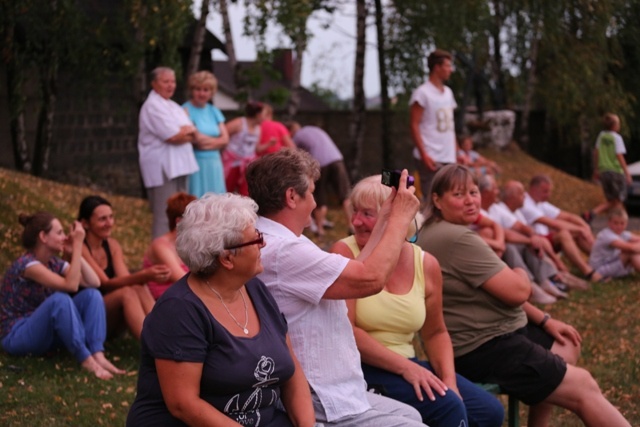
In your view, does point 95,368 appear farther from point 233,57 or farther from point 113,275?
point 233,57

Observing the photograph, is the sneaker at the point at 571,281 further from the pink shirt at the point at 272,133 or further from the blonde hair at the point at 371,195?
the blonde hair at the point at 371,195

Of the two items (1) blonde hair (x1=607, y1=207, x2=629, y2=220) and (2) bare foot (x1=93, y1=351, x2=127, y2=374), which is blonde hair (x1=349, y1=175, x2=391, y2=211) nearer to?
(2) bare foot (x1=93, y1=351, x2=127, y2=374)

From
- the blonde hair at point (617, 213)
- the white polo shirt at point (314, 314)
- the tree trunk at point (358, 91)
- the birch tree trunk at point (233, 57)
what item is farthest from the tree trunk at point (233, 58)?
the white polo shirt at point (314, 314)

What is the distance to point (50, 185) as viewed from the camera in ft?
45.1

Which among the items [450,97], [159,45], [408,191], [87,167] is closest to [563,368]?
[408,191]

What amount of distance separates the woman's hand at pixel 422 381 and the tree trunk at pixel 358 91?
13625mm

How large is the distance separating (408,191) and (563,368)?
153 centimetres

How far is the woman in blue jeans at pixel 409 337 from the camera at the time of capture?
4.87 metres

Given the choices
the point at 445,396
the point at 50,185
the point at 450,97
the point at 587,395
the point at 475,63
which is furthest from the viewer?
the point at 475,63

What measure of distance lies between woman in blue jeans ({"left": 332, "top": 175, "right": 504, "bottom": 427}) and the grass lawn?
1698 mm

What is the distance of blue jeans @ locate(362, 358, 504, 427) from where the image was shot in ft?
15.8

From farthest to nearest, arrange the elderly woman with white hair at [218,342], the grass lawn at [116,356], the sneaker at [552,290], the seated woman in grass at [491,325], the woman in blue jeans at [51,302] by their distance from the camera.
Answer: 1. the sneaker at [552,290]
2. the woman in blue jeans at [51,302]
3. the grass lawn at [116,356]
4. the seated woman in grass at [491,325]
5. the elderly woman with white hair at [218,342]

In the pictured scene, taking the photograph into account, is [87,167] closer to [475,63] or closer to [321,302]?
[475,63]

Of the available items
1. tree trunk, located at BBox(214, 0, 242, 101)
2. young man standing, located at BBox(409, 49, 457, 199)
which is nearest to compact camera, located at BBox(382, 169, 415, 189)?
young man standing, located at BBox(409, 49, 457, 199)
